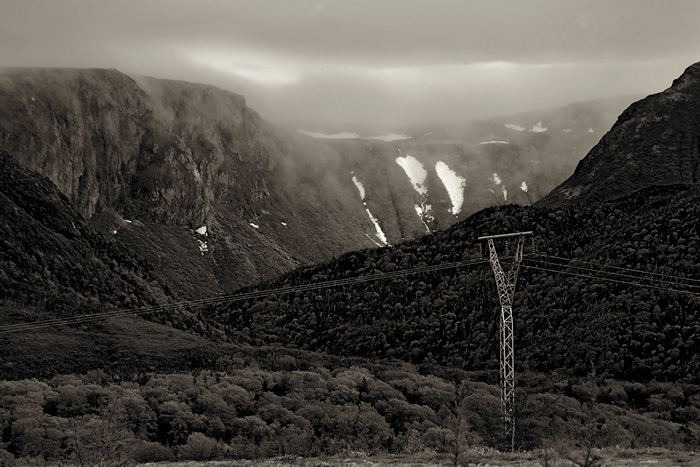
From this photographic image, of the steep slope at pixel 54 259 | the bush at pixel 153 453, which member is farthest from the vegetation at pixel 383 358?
the steep slope at pixel 54 259

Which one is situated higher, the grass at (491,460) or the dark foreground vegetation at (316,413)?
the grass at (491,460)

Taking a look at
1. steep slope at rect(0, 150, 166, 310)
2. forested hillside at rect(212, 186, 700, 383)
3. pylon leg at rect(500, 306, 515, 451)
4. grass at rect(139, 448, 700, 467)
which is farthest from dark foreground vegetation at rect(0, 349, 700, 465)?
steep slope at rect(0, 150, 166, 310)

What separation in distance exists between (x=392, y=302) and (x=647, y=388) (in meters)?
51.5

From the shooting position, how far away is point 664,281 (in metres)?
99.8

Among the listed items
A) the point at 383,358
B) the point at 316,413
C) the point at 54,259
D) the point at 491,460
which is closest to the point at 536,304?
the point at 383,358

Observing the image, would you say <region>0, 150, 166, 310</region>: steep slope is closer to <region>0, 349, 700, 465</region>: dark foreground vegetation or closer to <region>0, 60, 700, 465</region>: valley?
<region>0, 60, 700, 465</region>: valley

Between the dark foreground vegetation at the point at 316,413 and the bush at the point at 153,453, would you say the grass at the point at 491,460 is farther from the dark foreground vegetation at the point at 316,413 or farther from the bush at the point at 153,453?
the bush at the point at 153,453


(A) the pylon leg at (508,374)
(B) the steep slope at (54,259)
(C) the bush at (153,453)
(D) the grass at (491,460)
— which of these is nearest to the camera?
(D) the grass at (491,460)

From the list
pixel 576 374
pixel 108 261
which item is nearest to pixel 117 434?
pixel 576 374

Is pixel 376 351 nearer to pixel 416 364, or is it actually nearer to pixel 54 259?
pixel 416 364

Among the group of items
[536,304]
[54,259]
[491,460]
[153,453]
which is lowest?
[153,453]

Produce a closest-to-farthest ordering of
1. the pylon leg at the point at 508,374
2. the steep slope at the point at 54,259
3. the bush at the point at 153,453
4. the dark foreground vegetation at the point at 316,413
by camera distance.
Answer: the pylon leg at the point at 508,374, the bush at the point at 153,453, the dark foreground vegetation at the point at 316,413, the steep slope at the point at 54,259

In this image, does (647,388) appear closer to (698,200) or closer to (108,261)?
(698,200)

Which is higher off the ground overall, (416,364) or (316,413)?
(316,413)
